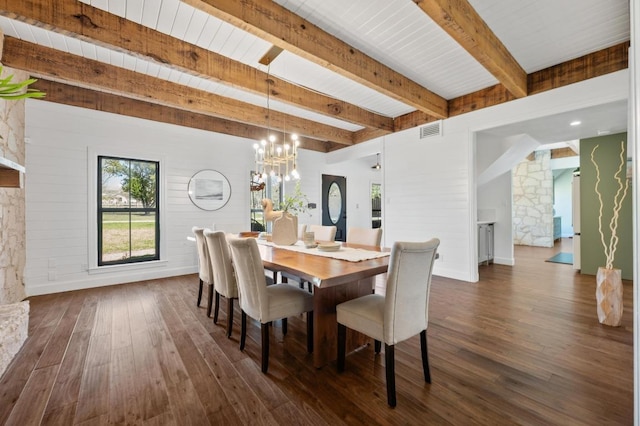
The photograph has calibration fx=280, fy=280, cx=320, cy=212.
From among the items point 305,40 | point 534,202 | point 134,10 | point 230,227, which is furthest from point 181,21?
point 534,202

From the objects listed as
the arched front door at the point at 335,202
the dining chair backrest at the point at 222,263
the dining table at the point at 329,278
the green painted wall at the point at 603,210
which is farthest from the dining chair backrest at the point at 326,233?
the green painted wall at the point at 603,210

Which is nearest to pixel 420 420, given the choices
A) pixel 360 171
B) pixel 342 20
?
pixel 342 20

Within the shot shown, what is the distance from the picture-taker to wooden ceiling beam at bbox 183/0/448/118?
2002mm

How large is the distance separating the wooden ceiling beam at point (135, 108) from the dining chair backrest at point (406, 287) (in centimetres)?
454

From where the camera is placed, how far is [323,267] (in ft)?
6.31

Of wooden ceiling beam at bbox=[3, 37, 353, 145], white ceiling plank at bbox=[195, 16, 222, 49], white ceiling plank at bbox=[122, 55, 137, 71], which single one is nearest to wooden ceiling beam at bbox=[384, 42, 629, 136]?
wooden ceiling beam at bbox=[3, 37, 353, 145]

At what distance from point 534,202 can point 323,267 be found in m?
8.61

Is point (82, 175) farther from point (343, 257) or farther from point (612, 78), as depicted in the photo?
point (612, 78)

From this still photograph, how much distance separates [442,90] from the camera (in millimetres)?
3988

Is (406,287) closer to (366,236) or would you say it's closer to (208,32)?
(366,236)

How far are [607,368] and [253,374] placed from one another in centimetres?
246

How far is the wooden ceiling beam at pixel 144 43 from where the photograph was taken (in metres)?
2.09

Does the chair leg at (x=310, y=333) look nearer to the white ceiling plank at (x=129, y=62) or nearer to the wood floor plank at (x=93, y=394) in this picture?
the wood floor plank at (x=93, y=394)

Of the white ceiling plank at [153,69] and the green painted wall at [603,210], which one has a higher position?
the white ceiling plank at [153,69]
